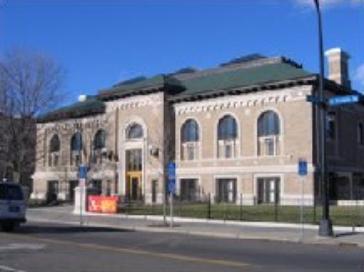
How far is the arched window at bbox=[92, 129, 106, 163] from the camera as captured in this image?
218 ft

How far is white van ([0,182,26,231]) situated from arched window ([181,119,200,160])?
30.5 m

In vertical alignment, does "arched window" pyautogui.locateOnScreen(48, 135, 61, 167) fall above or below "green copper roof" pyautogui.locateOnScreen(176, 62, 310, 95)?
below

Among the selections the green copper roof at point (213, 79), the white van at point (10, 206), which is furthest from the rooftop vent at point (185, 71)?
the white van at point (10, 206)

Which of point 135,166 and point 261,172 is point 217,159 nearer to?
point 261,172

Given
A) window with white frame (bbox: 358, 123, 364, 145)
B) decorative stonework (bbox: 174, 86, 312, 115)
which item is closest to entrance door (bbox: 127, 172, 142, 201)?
decorative stonework (bbox: 174, 86, 312, 115)

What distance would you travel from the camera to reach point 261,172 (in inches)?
2126

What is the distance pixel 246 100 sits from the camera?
181 ft

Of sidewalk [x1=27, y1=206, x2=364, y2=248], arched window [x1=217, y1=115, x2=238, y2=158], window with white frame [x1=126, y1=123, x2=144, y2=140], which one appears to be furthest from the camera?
window with white frame [x1=126, y1=123, x2=144, y2=140]

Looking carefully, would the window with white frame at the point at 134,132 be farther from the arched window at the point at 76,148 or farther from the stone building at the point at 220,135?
the arched window at the point at 76,148

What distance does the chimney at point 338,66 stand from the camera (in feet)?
195

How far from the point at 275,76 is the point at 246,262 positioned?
38137mm

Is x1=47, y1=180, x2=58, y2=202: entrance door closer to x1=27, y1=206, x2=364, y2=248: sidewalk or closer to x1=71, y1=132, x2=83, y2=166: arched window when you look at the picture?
x1=71, y1=132, x2=83, y2=166: arched window

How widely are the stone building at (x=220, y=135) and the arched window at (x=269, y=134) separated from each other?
74 mm

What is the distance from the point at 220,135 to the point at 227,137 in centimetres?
80
